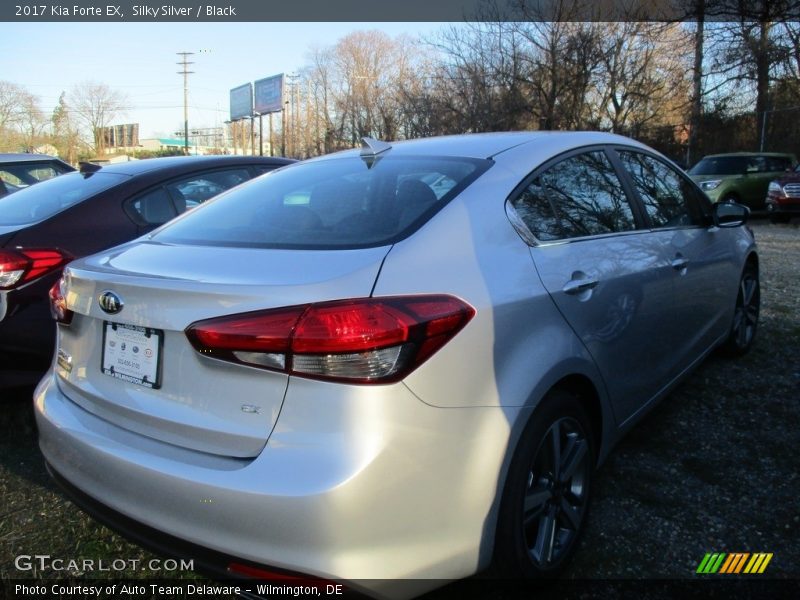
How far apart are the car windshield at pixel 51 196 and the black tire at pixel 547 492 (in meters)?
2.90

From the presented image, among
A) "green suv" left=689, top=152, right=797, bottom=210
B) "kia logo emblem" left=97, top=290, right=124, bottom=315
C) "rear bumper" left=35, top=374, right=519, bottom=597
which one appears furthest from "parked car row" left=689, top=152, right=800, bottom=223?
"kia logo emblem" left=97, top=290, right=124, bottom=315

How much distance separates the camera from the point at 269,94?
6425 cm

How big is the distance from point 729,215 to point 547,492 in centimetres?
245

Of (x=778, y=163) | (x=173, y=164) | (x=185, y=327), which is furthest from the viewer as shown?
(x=778, y=163)

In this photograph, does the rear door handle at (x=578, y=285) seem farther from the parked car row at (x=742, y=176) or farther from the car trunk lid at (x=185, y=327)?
the parked car row at (x=742, y=176)

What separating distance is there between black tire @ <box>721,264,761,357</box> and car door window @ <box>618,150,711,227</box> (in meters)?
0.86

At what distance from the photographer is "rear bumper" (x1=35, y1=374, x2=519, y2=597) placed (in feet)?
5.50

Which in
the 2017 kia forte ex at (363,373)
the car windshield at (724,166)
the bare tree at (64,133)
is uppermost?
the bare tree at (64,133)

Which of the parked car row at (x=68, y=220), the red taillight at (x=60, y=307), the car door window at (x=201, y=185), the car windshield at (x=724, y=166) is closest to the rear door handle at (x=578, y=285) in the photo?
the red taillight at (x=60, y=307)

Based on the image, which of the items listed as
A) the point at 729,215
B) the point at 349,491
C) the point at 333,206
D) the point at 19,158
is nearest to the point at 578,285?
the point at 333,206

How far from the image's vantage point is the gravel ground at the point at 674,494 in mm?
2508

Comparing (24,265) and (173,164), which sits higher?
(173,164)

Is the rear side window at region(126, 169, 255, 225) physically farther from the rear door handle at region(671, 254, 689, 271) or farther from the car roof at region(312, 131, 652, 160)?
the rear door handle at region(671, 254, 689, 271)

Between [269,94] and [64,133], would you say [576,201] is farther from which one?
[64,133]
